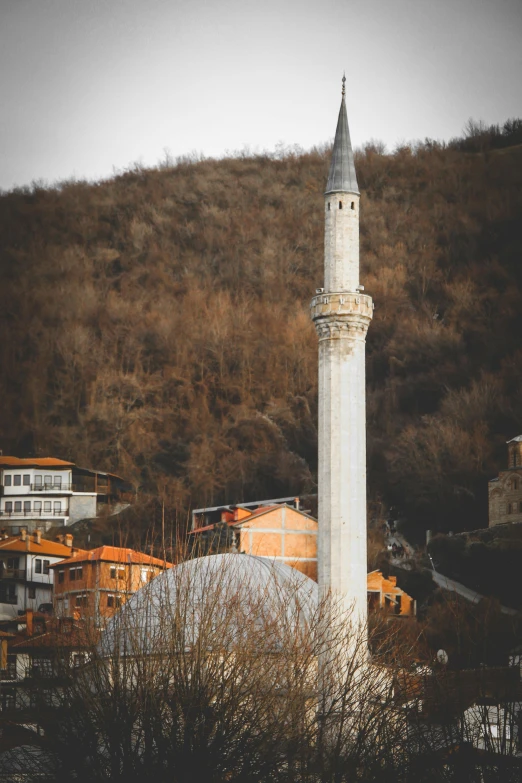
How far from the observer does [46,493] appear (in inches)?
1924

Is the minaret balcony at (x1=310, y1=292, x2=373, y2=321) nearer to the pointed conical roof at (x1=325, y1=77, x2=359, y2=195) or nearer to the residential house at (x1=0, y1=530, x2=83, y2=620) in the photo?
the pointed conical roof at (x1=325, y1=77, x2=359, y2=195)

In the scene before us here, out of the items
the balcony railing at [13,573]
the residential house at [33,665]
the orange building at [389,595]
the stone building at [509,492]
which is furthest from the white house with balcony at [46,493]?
the orange building at [389,595]

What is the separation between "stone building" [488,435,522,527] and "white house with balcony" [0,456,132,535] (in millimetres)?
15448

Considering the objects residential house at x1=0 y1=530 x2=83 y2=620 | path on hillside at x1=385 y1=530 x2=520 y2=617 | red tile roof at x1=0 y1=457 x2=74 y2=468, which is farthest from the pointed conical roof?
red tile roof at x1=0 y1=457 x2=74 y2=468

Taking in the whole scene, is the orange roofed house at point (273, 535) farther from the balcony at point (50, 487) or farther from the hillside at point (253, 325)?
the balcony at point (50, 487)

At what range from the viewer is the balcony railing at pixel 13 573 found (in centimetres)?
3925

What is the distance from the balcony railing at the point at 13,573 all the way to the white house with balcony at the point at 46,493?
865cm

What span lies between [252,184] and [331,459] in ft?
197

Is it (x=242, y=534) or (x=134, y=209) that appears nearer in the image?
(x=242, y=534)

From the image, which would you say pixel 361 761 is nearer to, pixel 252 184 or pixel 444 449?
pixel 444 449

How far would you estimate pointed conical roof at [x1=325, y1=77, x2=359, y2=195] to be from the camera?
2555 cm

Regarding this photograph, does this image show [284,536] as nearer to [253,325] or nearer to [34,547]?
[34,547]

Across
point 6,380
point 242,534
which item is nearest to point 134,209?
point 6,380

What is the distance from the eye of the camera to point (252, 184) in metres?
83.2
